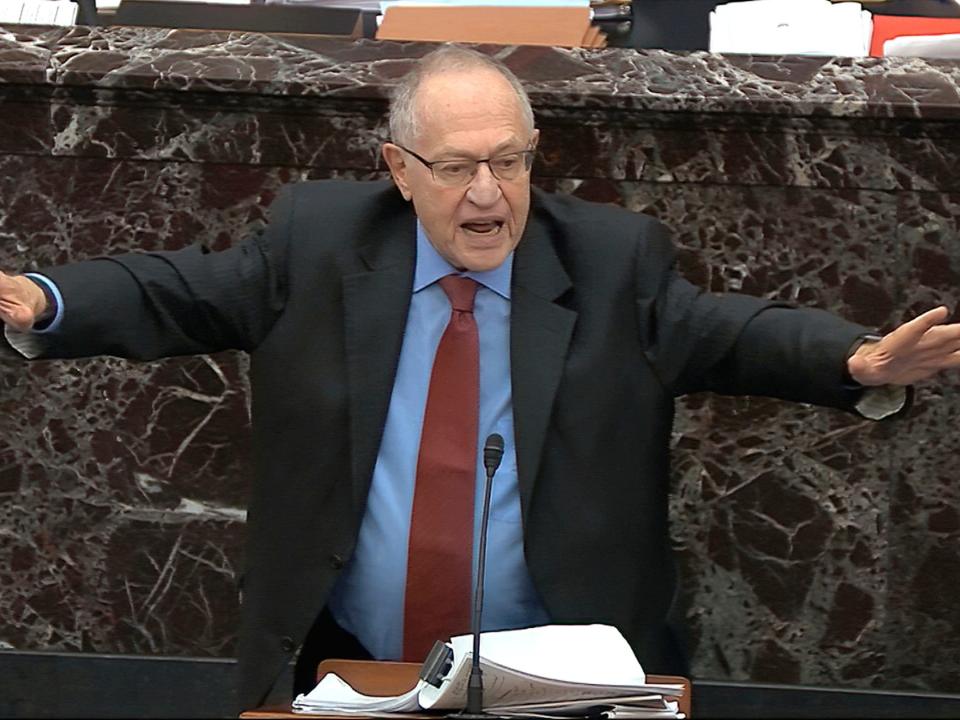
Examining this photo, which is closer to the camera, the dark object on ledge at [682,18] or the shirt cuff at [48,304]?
the shirt cuff at [48,304]

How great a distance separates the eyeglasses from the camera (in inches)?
104

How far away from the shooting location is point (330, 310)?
9.05ft

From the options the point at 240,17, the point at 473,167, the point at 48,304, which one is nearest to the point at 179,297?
the point at 48,304

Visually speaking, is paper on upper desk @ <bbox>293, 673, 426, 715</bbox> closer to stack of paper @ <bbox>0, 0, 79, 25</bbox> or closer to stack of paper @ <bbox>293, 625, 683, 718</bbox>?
stack of paper @ <bbox>293, 625, 683, 718</bbox>

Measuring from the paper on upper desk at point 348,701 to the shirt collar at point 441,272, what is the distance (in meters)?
0.69

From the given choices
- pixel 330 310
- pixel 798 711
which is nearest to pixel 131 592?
pixel 330 310

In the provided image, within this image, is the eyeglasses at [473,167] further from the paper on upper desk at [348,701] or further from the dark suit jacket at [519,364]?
the paper on upper desk at [348,701]

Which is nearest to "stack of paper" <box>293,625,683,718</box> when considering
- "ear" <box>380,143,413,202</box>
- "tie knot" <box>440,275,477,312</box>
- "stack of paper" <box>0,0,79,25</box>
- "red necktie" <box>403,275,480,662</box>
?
"red necktie" <box>403,275,480,662</box>

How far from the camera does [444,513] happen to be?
2.66m

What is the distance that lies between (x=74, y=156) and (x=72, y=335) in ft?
2.91

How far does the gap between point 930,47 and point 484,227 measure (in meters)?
1.25

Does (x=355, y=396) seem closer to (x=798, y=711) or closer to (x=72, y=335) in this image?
(x=72, y=335)

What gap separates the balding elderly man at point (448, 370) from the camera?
265 cm

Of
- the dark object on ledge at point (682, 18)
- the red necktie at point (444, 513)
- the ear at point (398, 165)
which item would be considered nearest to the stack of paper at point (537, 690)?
the red necktie at point (444, 513)
